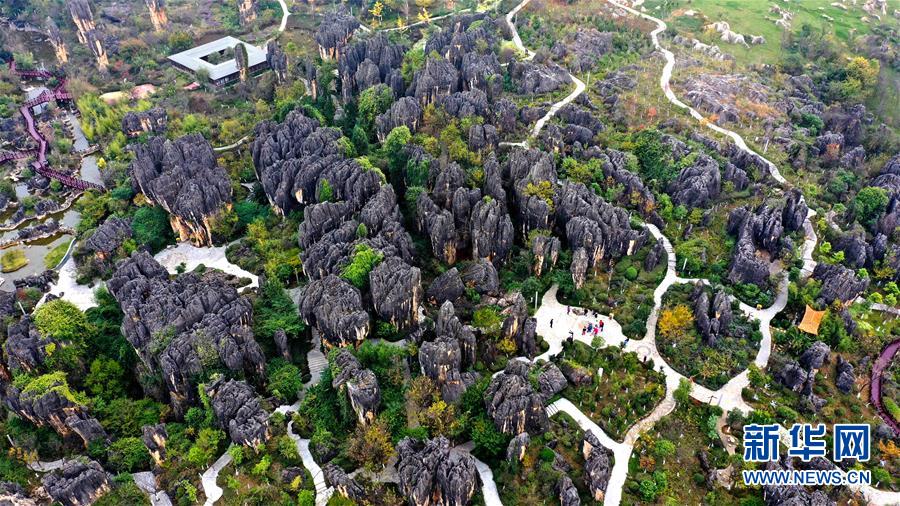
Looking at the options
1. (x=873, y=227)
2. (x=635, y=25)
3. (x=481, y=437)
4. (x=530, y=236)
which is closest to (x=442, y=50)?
(x=635, y=25)

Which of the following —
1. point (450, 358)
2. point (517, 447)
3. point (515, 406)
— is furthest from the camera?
point (450, 358)

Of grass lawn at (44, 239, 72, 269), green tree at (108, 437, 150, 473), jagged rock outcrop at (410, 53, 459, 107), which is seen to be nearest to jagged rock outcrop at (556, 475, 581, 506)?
green tree at (108, 437, 150, 473)

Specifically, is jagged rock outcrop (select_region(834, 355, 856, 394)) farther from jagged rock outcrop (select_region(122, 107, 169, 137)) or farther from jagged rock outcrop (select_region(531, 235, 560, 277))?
jagged rock outcrop (select_region(122, 107, 169, 137))

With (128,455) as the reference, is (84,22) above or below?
above

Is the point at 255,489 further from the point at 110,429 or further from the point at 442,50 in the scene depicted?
the point at 442,50

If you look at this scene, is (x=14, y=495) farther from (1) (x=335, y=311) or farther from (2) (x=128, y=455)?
(1) (x=335, y=311)

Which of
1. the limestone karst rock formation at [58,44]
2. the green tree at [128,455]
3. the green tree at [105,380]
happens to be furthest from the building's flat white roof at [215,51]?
the green tree at [128,455]

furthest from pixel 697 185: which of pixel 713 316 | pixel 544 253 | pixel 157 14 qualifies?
pixel 157 14
